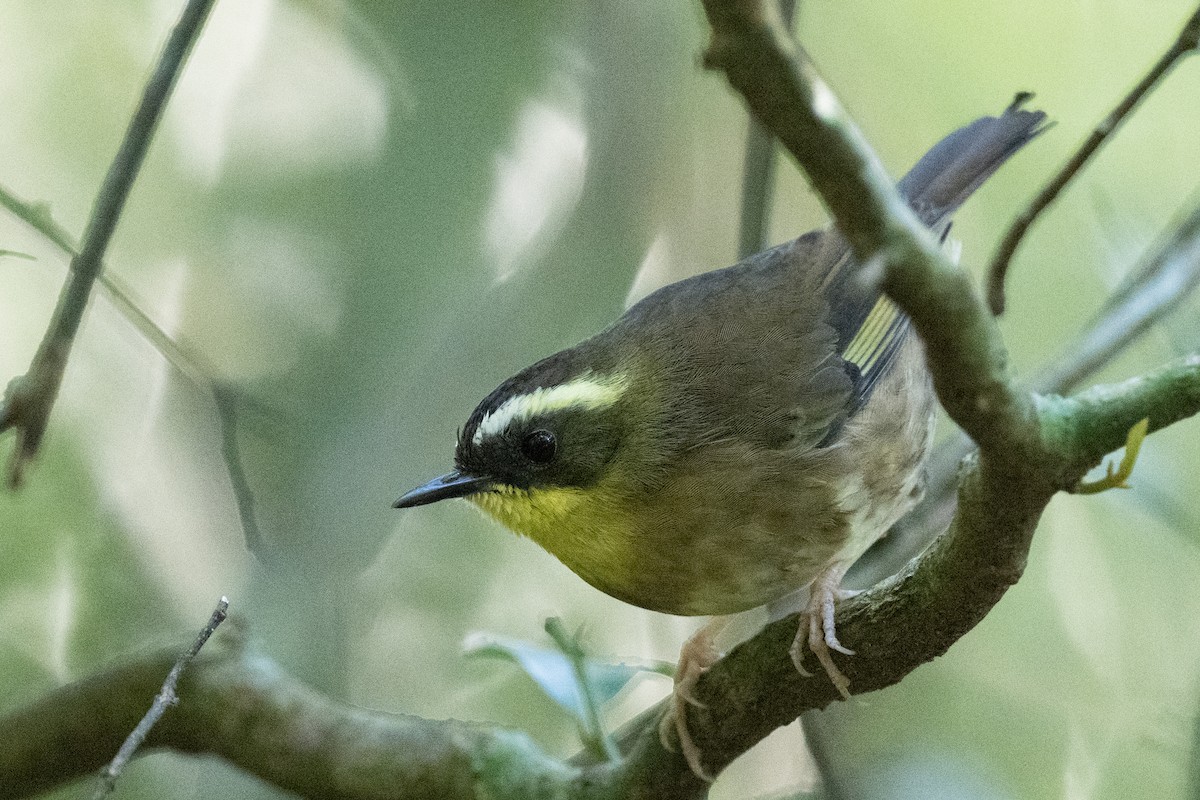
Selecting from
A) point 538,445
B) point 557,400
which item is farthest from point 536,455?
point 557,400

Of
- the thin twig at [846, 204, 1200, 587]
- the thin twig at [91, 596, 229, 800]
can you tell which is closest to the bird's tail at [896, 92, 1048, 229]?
the thin twig at [846, 204, 1200, 587]

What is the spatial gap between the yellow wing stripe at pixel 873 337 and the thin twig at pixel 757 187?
533 mm

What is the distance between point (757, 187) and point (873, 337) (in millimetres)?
628

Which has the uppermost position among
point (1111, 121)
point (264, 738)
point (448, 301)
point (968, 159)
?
point (448, 301)

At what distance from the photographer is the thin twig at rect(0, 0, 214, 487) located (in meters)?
2.37

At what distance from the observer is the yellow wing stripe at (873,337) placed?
282 centimetres

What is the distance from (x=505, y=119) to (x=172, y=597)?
2.03 m

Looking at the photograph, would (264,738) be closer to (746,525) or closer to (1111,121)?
(746,525)

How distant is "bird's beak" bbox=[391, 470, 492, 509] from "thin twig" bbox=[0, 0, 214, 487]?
781mm

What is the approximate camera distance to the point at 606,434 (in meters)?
2.71

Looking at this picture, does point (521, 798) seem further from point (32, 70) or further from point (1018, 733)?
point (32, 70)

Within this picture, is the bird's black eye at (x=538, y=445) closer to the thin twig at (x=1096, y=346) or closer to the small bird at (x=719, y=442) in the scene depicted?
the small bird at (x=719, y=442)

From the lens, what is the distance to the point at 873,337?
113 inches

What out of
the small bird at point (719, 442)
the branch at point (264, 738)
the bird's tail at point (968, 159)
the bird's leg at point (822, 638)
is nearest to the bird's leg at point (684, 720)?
the small bird at point (719, 442)
